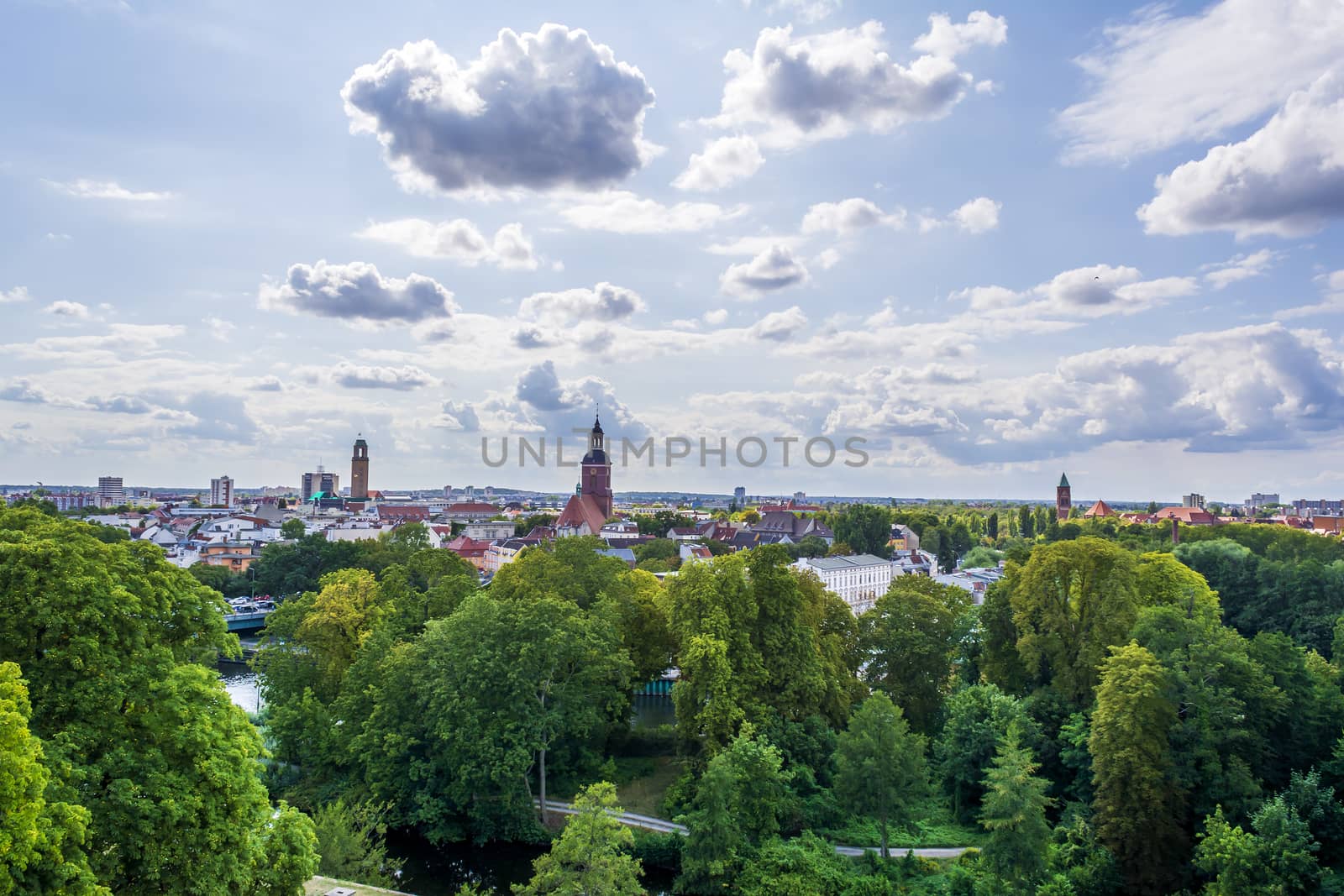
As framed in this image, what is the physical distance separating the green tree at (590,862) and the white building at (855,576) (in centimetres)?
5592

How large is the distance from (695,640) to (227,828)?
64.4 feet

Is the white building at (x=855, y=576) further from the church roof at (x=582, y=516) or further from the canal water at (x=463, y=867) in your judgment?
the canal water at (x=463, y=867)

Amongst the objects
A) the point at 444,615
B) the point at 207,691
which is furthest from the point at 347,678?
the point at 207,691

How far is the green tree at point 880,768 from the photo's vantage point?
88.5 ft

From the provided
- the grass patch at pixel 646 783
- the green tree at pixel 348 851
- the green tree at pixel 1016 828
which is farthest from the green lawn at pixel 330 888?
the green tree at pixel 1016 828

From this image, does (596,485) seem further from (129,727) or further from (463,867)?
(129,727)

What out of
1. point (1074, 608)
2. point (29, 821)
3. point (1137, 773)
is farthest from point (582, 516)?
point (29, 821)

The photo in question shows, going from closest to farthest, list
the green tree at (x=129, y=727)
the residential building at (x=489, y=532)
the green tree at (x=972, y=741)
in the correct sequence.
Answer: the green tree at (x=129, y=727), the green tree at (x=972, y=741), the residential building at (x=489, y=532)

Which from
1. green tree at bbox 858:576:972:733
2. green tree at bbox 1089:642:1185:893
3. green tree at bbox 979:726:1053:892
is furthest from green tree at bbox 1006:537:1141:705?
green tree at bbox 979:726:1053:892

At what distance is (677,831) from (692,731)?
398 centimetres

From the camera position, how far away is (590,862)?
70.3 feet

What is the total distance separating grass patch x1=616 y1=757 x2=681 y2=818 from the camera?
32406 mm

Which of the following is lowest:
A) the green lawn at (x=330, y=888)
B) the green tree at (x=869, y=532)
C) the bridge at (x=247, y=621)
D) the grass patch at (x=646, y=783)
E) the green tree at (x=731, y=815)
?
the bridge at (x=247, y=621)

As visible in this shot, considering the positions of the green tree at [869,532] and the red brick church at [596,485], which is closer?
the green tree at [869,532]
